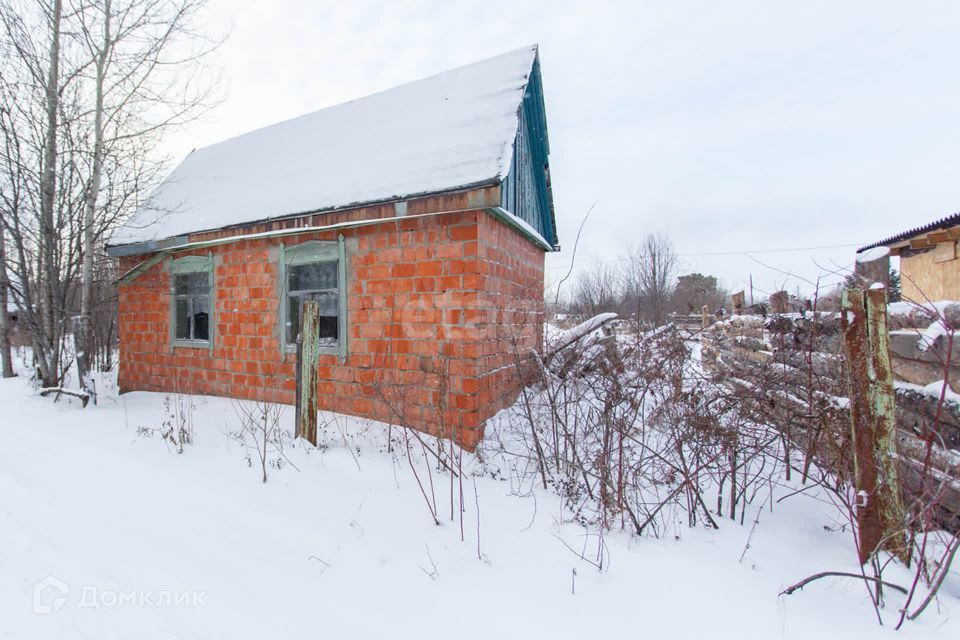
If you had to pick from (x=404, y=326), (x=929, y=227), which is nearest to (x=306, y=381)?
(x=404, y=326)

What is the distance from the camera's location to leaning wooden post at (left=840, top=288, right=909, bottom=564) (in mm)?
2312

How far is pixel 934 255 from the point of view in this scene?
32.4 ft

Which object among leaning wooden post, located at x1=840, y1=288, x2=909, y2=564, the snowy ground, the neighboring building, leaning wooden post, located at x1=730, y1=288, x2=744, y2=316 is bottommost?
the snowy ground

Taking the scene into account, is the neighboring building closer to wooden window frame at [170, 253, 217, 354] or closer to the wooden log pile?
the wooden log pile

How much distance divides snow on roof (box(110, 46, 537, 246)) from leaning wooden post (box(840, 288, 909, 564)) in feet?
10.1

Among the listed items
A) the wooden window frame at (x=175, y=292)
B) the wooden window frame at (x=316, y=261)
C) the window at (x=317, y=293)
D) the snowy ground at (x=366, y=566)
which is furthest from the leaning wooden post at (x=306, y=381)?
the wooden window frame at (x=175, y=292)

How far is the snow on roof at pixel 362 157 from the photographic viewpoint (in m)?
4.90

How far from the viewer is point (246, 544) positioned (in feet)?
9.26

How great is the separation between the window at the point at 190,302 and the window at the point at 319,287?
175 cm

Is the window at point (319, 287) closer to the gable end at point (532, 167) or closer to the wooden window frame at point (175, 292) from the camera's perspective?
the wooden window frame at point (175, 292)

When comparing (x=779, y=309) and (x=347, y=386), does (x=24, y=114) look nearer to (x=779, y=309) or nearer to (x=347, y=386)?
(x=347, y=386)

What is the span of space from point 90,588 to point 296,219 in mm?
4120

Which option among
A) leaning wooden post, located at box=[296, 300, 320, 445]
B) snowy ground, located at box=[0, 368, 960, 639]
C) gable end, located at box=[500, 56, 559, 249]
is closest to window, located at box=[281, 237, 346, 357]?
→ leaning wooden post, located at box=[296, 300, 320, 445]

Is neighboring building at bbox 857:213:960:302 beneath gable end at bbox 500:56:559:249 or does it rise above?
beneath
